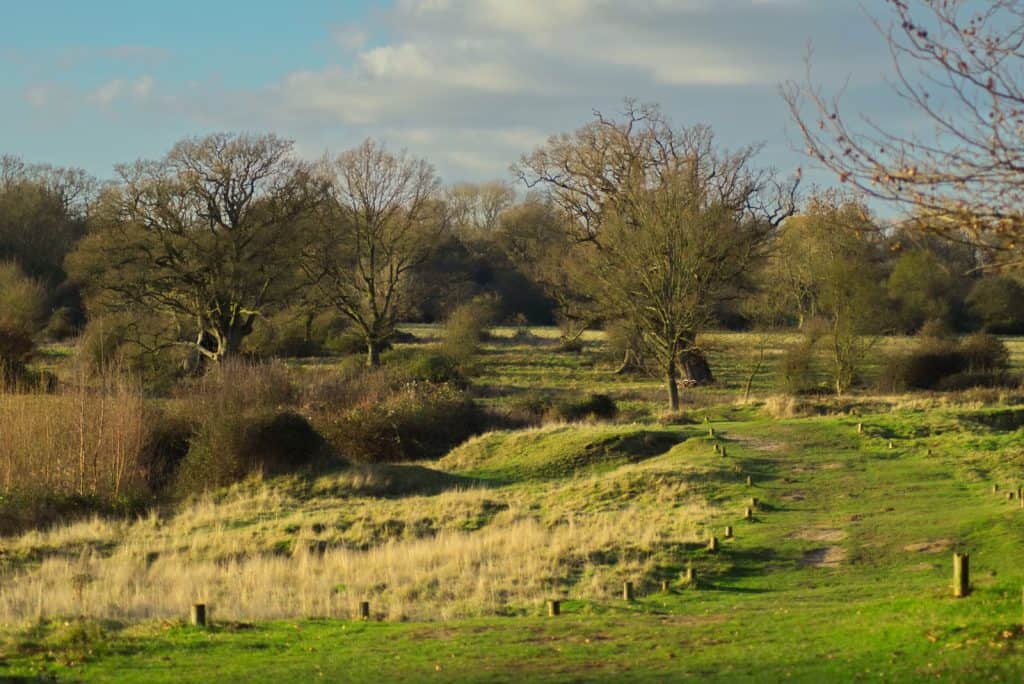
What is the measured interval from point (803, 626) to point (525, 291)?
7688 centimetres

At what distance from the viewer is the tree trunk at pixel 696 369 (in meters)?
49.7

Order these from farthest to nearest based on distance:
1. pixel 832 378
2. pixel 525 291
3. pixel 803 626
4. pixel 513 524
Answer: pixel 525 291, pixel 832 378, pixel 513 524, pixel 803 626

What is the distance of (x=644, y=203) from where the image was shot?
139 feet

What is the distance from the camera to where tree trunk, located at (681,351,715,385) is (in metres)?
49.7

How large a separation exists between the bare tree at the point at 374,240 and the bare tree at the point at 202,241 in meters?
4.31

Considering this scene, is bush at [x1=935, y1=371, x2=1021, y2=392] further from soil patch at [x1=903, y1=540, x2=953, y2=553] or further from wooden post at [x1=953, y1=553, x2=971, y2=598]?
wooden post at [x1=953, y1=553, x2=971, y2=598]

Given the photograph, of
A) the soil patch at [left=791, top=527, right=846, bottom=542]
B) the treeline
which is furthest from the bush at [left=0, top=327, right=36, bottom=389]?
the soil patch at [left=791, top=527, right=846, bottom=542]

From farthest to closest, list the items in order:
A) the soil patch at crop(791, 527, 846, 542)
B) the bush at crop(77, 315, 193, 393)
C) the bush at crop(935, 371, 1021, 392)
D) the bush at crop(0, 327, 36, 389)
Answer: the bush at crop(77, 315, 193, 393) → the bush at crop(0, 327, 36, 389) → the bush at crop(935, 371, 1021, 392) → the soil patch at crop(791, 527, 846, 542)

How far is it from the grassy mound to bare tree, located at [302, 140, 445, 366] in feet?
71.1

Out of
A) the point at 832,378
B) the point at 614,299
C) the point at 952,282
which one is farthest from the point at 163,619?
the point at 952,282

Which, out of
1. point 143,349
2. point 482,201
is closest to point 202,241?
point 143,349

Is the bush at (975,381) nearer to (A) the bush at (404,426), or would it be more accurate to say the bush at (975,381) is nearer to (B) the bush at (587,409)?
(B) the bush at (587,409)

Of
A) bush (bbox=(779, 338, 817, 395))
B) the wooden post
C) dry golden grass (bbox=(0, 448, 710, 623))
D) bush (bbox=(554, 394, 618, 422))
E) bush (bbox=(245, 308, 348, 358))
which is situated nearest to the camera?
the wooden post

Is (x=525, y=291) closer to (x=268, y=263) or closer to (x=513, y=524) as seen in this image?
(x=268, y=263)
